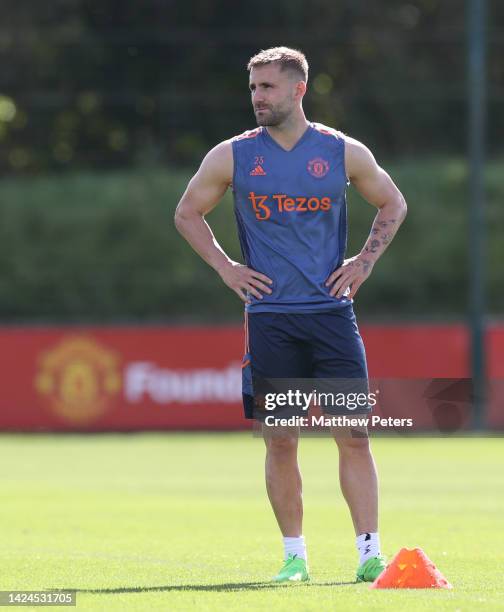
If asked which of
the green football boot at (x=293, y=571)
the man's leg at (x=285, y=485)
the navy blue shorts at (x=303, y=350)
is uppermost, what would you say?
the navy blue shorts at (x=303, y=350)

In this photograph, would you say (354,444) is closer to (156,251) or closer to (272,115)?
(272,115)

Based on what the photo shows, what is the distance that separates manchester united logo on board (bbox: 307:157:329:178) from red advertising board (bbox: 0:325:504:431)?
1419cm

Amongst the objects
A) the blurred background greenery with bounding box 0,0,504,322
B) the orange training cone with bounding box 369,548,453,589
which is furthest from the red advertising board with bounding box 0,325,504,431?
the orange training cone with bounding box 369,548,453,589

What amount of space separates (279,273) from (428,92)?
2078 centimetres

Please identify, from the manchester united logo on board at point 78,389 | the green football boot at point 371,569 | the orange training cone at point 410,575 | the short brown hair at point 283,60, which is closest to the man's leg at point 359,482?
the green football boot at point 371,569

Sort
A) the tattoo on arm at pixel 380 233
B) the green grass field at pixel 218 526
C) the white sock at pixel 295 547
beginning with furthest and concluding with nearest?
the tattoo on arm at pixel 380 233 < the white sock at pixel 295 547 < the green grass field at pixel 218 526

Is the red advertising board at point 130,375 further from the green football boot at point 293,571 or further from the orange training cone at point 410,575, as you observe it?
the orange training cone at point 410,575

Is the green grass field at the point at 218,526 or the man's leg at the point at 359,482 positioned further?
the man's leg at the point at 359,482

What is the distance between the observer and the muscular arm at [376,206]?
7527 millimetres

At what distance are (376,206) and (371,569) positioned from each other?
1673mm

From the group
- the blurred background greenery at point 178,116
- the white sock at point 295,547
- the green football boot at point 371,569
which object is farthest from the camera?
the blurred background greenery at point 178,116

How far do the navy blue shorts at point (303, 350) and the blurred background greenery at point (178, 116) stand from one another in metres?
19.2

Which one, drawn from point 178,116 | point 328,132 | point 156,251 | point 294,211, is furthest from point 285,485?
point 178,116

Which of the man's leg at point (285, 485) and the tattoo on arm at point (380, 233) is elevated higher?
the tattoo on arm at point (380, 233)
